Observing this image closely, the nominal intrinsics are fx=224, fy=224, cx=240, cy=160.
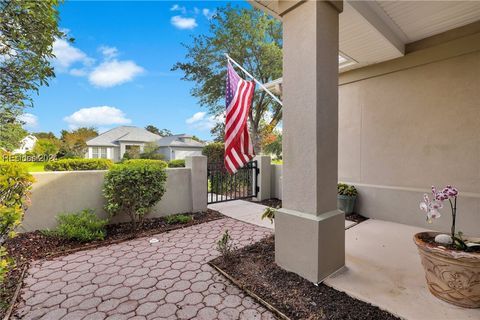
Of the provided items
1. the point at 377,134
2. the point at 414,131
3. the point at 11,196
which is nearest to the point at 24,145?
the point at 11,196

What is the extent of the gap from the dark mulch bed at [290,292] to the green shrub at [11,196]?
6.95 ft

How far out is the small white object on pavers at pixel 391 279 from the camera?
6.33ft

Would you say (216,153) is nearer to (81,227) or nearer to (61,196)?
(61,196)

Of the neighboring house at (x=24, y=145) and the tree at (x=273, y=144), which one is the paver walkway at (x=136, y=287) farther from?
the tree at (x=273, y=144)

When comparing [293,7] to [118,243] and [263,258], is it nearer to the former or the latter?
[263,258]

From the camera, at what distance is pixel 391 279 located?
8.05ft

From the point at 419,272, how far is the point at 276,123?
15385mm

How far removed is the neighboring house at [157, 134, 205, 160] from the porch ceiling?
79.6 ft

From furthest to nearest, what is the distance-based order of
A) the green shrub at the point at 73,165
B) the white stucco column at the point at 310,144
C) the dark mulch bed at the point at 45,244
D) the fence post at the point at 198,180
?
the green shrub at the point at 73,165 < the fence post at the point at 198,180 < the dark mulch bed at the point at 45,244 < the white stucco column at the point at 310,144

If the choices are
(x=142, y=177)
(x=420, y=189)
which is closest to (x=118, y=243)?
(x=142, y=177)

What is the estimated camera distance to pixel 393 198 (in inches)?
177

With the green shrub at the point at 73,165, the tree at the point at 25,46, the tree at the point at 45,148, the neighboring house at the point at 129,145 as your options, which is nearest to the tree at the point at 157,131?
the neighboring house at the point at 129,145

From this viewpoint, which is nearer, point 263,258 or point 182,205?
point 263,258

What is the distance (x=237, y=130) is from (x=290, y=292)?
2474 mm
